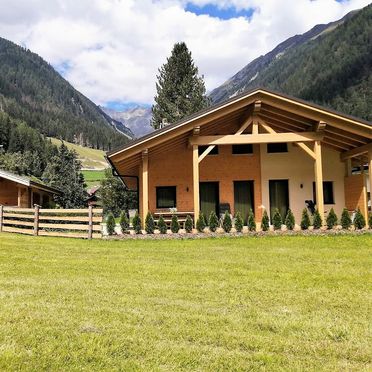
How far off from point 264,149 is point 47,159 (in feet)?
283

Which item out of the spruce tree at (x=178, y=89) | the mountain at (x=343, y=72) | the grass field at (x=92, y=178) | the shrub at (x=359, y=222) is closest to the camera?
the shrub at (x=359, y=222)


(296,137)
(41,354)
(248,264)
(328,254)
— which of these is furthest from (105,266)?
(296,137)

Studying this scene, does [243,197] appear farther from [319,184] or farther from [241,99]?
[241,99]

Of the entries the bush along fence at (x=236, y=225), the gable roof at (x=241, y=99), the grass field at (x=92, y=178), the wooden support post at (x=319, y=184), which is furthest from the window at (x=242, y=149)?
the grass field at (x=92, y=178)

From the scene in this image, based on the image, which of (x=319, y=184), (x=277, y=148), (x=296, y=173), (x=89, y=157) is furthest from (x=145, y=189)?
(x=89, y=157)

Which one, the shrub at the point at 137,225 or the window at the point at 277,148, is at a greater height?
the window at the point at 277,148

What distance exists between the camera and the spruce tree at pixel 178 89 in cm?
3844

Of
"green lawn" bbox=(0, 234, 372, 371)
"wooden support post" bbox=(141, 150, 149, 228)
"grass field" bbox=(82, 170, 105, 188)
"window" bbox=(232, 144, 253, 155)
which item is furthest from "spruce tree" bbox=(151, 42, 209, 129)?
"grass field" bbox=(82, 170, 105, 188)

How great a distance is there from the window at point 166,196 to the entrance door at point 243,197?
2.81 metres

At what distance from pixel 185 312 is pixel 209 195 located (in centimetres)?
1297

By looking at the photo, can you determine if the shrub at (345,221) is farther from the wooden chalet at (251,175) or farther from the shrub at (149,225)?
the shrub at (149,225)

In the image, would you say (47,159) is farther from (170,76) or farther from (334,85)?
(334,85)

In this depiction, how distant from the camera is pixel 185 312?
487 centimetres

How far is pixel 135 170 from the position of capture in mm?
18766
